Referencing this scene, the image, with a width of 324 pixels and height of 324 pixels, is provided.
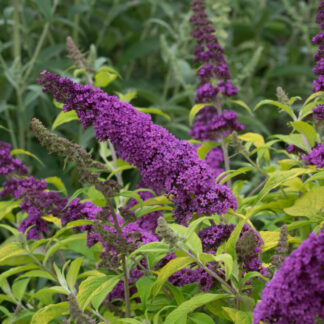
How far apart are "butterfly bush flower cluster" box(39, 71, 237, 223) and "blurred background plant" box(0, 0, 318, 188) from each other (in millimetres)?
1347

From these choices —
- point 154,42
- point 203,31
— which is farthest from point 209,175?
point 154,42

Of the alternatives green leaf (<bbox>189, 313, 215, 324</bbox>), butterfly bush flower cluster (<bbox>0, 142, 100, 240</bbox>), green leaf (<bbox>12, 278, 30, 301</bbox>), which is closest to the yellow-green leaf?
butterfly bush flower cluster (<bbox>0, 142, 100, 240</bbox>)

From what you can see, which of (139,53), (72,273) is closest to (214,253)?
(72,273)

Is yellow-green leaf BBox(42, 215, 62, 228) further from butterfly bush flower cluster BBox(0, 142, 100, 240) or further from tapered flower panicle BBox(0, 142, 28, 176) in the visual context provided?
tapered flower panicle BBox(0, 142, 28, 176)

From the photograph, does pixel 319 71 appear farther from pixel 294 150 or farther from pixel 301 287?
pixel 301 287

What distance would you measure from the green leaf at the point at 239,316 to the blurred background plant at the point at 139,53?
1.73 m

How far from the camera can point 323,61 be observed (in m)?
1.97

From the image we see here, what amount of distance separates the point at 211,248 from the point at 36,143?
8.84ft

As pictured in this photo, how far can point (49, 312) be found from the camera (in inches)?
73.1

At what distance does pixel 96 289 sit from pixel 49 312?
27cm

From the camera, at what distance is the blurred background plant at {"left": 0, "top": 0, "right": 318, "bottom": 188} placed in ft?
12.5

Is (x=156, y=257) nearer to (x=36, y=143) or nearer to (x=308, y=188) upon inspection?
(x=308, y=188)

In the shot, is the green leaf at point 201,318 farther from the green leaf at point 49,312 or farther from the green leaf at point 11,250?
the green leaf at point 11,250

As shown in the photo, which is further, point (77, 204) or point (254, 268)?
point (77, 204)
